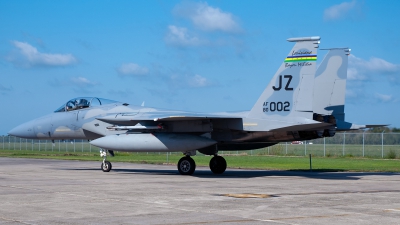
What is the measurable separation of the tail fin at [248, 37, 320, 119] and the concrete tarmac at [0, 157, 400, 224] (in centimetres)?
270

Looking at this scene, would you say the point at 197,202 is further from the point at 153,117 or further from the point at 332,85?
the point at 332,85

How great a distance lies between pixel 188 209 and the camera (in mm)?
11414

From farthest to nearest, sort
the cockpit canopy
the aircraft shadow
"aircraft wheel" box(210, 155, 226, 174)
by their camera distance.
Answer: the cockpit canopy
"aircraft wheel" box(210, 155, 226, 174)
the aircraft shadow

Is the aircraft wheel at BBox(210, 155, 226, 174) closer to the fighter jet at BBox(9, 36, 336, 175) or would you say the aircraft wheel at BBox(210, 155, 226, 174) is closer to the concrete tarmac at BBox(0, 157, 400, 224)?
the fighter jet at BBox(9, 36, 336, 175)

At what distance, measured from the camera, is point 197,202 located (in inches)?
498

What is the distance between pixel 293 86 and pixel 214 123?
3336 millimetres

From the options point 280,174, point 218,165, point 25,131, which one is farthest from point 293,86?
point 25,131

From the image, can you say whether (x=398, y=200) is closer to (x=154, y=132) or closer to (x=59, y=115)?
(x=154, y=132)

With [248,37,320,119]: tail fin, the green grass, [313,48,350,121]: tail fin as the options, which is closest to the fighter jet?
[248,37,320,119]: tail fin

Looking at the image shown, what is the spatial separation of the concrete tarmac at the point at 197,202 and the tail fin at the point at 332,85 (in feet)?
13.9

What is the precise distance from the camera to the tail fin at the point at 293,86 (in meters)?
19.4

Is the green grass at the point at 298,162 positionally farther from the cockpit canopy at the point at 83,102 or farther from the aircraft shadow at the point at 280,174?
the cockpit canopy at the point at 83,102

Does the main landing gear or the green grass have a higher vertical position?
the main landing gear

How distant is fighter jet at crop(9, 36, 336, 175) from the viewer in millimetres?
19562
